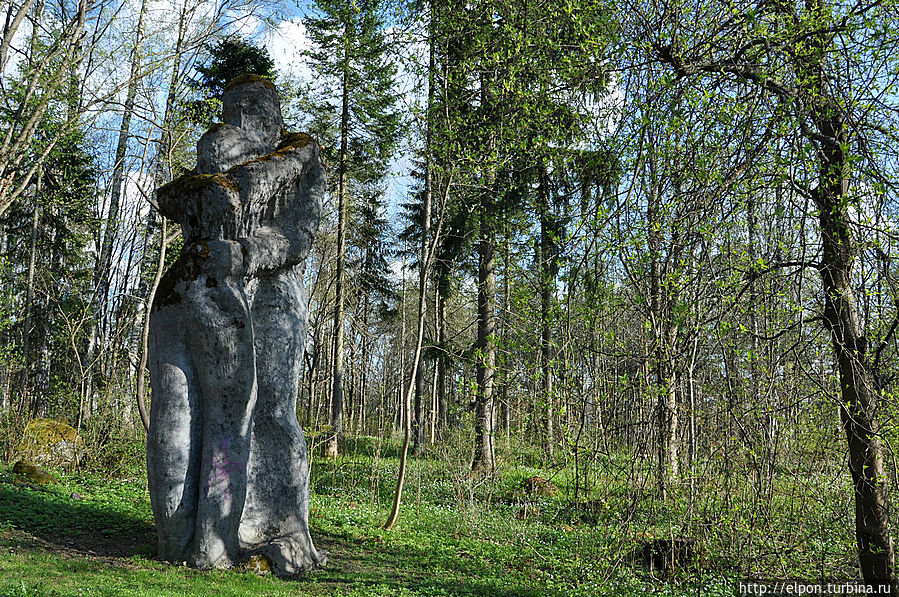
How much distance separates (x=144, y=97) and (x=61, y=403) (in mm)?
7530

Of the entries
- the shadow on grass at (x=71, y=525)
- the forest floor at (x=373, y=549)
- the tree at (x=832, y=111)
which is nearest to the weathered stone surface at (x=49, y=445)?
the forest floor at (x=373, y=549)

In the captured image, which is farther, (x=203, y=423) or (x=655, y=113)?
(x=203, y=423)

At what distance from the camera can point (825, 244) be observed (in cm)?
523

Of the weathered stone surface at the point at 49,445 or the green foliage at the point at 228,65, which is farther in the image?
the green foliage at the point at 228,65

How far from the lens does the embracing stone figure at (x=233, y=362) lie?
633 centimetres

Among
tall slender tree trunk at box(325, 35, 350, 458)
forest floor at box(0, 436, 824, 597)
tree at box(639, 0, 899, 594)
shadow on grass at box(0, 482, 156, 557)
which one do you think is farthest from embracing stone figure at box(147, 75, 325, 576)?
tall slender tree trunk at box(325, 35, 350, 458)

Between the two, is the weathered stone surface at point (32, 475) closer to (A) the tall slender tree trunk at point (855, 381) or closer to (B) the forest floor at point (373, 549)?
(B) the forest floor at point (373, 549)

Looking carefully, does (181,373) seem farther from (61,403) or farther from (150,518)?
(61,403)

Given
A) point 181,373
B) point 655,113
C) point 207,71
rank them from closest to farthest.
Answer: point 655,113
point 181,373
point 207,71

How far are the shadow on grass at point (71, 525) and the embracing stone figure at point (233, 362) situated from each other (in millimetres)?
998

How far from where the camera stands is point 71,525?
7523 millimetres

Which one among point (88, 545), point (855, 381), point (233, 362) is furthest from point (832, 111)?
point (88, 545)

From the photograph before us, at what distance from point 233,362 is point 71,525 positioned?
341cm

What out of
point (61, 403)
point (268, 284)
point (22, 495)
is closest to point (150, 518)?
point (22, 495)
